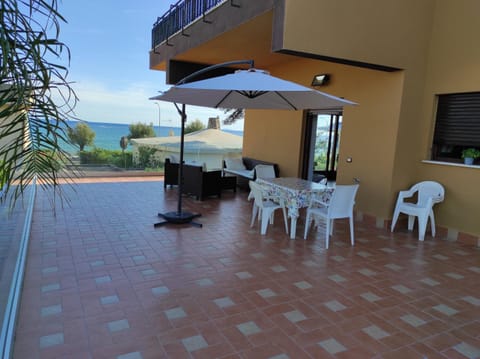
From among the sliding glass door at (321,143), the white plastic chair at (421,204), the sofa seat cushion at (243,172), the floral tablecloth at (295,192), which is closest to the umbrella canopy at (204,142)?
the sofa seat cushion at (243,172)

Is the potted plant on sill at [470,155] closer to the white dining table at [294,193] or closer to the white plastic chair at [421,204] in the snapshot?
the white plastic chair at [421,204]

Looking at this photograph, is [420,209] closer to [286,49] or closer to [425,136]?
[425,136]

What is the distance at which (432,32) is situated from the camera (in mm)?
5621

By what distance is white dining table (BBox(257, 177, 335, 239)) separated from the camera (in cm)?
488

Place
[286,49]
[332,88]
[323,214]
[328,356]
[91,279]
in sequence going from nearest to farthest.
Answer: [328,356], [91,279], [286,49], [323,214], [332,88]

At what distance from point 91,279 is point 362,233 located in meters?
4.10

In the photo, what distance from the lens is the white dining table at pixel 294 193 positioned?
16.0 ft

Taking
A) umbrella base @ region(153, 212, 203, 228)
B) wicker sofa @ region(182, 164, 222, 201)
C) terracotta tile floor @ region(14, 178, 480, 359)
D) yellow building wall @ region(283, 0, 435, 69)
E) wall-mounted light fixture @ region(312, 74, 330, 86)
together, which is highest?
yellow building wall @ region(283, 0, 435, 69)

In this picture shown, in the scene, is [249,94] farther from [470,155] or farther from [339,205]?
[470,155]

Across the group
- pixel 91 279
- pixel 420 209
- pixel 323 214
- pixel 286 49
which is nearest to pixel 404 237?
pixel 420 209

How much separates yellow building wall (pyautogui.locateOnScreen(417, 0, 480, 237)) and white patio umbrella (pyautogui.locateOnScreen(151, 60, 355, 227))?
85.7 inches

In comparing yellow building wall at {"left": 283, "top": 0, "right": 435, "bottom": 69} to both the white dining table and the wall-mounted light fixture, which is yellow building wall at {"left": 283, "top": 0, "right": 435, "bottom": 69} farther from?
the white dining table

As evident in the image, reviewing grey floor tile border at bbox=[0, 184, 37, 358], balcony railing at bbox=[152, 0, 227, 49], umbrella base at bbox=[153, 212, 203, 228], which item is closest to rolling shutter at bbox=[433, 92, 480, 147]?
balcony railing at bbox=[152, 0, 227, 49]

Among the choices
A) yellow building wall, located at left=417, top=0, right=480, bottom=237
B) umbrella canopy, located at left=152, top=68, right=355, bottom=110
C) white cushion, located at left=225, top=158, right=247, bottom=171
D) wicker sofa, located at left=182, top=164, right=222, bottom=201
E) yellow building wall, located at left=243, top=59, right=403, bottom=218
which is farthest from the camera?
white cushion, located at left=225, top=158, right=247, bottom=171
